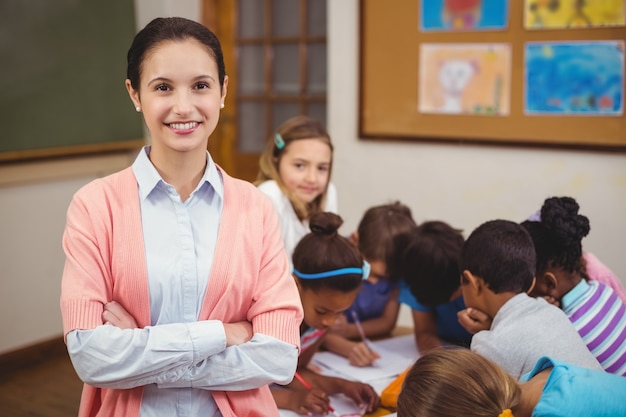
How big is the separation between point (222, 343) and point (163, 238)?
0.23m

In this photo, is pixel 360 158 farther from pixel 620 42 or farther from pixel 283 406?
pixel 283 406

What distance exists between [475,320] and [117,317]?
41.4 inches

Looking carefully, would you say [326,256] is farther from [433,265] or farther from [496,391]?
[496,391]

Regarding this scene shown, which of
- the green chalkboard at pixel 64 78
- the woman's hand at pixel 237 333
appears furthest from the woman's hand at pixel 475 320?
the green chalkboard at pixel 64 78

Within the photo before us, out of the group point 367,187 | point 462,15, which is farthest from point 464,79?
point 367,187

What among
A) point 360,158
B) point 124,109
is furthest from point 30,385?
point 360,158

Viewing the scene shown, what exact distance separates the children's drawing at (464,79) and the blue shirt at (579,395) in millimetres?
2314

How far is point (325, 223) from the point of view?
2.04m

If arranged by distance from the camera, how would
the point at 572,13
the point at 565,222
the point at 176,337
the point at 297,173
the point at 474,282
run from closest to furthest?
1. the point at 176,337
2. the point at 474,282
3. the point at 565,222
4. the point at 297,173
5. the point at 572,13

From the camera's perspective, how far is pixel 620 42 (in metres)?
3.25

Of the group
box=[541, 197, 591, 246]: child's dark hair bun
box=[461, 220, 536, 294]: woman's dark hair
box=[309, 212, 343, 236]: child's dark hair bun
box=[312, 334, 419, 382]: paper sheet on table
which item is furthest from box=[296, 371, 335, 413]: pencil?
box=[541, 197, 591, 246]: child's dark hair bun

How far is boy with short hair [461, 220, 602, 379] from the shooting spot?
175 cm

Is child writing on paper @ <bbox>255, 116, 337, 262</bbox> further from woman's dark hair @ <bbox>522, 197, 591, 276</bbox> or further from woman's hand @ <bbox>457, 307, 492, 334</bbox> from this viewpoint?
woman's dark hair @ <bbox>522, 197, 591, 276</bbox>

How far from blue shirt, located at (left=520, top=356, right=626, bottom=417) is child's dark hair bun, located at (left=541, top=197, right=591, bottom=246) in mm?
643
